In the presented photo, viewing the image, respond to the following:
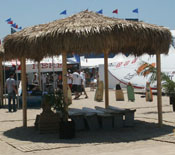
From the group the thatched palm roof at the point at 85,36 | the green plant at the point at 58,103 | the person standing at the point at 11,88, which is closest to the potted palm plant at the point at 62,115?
the green plant at the point at 58,103

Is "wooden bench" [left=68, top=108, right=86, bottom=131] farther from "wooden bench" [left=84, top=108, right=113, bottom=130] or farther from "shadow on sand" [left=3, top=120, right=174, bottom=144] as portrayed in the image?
"wooden bench" [left=84, top=108, right=113, bottom=130]

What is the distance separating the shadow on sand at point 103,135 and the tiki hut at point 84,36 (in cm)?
98

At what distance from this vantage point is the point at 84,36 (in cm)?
922

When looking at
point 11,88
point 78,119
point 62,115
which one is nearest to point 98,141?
point 62,115

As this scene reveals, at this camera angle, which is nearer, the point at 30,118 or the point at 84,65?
the point at 30,118

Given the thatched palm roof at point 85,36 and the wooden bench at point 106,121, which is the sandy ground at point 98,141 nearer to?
the wooden bench at point 106,121

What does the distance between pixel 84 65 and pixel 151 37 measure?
93.5 ft

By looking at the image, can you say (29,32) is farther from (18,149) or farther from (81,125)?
(18,149)

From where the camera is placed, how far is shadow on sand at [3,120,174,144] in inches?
349

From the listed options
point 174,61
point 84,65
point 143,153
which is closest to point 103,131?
point 143,153

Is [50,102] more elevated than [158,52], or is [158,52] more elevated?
[158,52]

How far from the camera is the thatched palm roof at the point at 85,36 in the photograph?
Answer: 364 inches

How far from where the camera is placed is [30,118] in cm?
1329

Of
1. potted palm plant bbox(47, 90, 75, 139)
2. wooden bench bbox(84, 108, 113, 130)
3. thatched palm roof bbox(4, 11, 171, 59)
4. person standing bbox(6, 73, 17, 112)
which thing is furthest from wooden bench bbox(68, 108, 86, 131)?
person standing bbox(6, 73, 17, 112)
